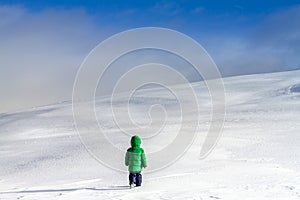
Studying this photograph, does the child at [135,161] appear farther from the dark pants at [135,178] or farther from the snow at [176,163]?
the snow at [176,163]

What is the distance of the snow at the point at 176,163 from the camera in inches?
391

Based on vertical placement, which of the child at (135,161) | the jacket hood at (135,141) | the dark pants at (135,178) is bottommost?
the dark pants at (135,178)

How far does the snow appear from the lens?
9.94 m

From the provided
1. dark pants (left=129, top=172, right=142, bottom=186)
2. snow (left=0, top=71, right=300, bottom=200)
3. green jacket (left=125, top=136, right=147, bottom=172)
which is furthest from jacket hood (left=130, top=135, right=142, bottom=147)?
snow (left=0, top=71, right=300, bottom=200)

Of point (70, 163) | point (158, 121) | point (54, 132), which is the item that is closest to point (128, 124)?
point (158, 121)

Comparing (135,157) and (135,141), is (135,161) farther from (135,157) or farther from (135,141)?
(135,141)

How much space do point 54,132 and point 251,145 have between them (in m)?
14.8

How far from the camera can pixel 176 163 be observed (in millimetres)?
15133

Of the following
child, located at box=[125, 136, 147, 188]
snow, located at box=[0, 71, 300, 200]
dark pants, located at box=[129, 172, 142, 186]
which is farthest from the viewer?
child, located at box=[125, 136, 147, 188]

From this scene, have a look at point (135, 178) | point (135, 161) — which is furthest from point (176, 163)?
point (135, 178)

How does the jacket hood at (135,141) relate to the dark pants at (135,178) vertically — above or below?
above

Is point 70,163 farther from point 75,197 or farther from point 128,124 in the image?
point 128,124

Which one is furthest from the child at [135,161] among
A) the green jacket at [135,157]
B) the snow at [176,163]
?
the snow at [176,163]

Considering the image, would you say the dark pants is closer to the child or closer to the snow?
the child
